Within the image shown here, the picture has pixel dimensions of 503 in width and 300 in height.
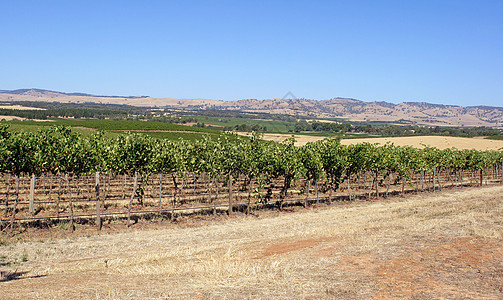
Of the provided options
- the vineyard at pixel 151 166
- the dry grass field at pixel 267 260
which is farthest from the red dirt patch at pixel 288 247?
the vineyard at pixel 151 166

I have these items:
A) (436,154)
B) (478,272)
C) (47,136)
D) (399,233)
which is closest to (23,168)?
(47,136)

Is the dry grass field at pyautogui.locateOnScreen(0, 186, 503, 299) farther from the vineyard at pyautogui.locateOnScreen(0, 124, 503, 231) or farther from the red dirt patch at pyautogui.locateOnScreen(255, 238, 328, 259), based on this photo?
the vineyard at pyautogui.locateOnScreen(0, 124, 503, 231)

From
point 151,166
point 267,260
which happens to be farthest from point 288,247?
point 151,166

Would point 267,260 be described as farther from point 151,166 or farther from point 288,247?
point 151,166

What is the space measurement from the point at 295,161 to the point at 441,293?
52.5ft

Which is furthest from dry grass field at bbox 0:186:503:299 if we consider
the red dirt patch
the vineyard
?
the vineyard

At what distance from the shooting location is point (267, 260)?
13008mm

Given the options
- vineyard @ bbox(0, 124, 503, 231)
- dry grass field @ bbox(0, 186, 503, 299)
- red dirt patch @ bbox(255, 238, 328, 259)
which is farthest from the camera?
vineyard @ bbox(0, 124, 503, 231)

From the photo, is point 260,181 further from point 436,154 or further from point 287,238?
point 436,154

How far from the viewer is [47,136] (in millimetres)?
19547

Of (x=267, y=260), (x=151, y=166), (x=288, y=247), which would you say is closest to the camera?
(x=267, y=260)

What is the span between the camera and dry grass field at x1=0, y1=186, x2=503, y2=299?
9.58 metres

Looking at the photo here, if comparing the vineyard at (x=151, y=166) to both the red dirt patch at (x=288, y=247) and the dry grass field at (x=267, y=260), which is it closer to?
the dry grass field at (x=267, y=260)

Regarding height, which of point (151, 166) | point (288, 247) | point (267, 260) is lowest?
point (288, 247)
